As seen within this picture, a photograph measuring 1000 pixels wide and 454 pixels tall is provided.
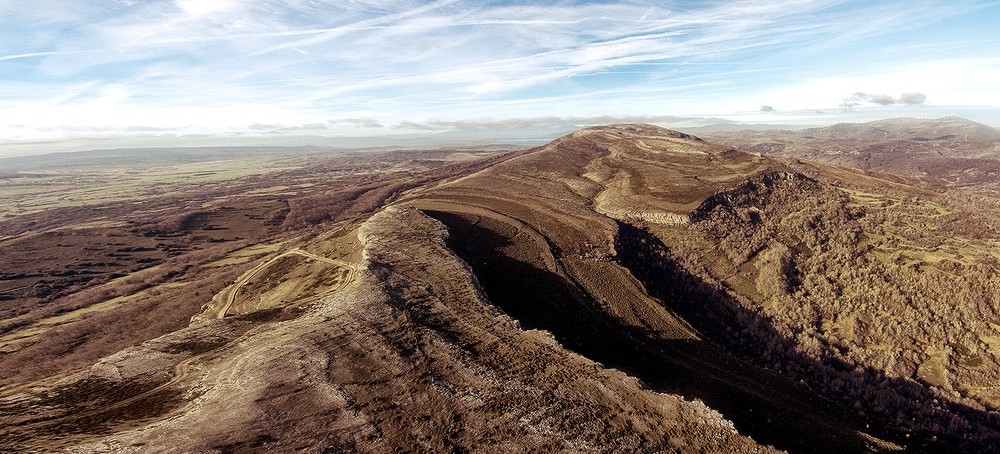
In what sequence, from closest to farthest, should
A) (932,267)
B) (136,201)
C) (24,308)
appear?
(932,267) < (24,308) < (136,201)

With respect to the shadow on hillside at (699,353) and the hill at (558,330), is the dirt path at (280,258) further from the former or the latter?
the shadow on hillside at (699,353)

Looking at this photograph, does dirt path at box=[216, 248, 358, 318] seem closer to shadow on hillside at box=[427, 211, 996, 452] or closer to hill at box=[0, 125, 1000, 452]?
hill at box=[0, 125, 1000, 452]

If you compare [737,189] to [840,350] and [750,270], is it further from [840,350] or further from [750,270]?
[840,350]

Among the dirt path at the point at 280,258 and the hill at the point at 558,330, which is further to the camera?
the dirt path at the point at 280,258

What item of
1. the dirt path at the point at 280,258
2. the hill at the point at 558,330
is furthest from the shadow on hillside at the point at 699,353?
the dirt path at the point at 280,258

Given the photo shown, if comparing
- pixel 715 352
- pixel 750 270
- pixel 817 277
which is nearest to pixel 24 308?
pixel 715 352

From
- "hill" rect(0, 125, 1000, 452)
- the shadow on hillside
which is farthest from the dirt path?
the shadow on hillside

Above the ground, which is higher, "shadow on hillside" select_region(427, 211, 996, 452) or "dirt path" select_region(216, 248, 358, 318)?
"dirt path" select_region(216, 248, 358, 318)

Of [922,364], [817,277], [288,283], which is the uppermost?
[288,283]

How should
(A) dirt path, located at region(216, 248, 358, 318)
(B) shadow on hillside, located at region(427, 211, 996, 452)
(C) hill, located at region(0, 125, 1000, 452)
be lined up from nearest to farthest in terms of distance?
1. (C) hill, located at region(0, 125, 1000, 452)
2. (B) shadow on hillside, located at region(427, 211, 996, 452)
3. (A) dirt path, located at region(216, 248, 358, 318)
